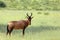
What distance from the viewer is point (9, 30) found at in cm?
1492

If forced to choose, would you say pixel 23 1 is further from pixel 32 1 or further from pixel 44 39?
pixel 44 39

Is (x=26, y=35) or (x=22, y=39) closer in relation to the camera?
(x=22, y=39)

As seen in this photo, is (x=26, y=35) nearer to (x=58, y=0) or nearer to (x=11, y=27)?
(x=11, y=27)

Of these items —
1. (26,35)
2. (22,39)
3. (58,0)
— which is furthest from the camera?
(58,0)

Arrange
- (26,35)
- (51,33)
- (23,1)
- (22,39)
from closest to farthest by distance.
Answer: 1. (22,39)
2. (26,35)
3. (51,33)
4. (23,1)

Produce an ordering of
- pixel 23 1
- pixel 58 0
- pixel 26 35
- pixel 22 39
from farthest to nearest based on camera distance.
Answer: pixel 58 0 → pixel 23 1 → pixel 26 35 → pixel 22 39

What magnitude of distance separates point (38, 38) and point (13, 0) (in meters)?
43.1

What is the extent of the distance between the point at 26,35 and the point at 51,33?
2.10m

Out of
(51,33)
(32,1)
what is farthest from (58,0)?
(51,33)

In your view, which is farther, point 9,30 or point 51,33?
point 51,33

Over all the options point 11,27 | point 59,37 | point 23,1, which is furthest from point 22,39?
point 23,1

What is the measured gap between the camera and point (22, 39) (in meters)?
14.5

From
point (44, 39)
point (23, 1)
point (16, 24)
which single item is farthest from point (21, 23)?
point (23, 1)

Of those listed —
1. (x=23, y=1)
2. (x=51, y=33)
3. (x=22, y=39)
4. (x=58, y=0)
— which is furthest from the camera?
(x=58, y=0)
